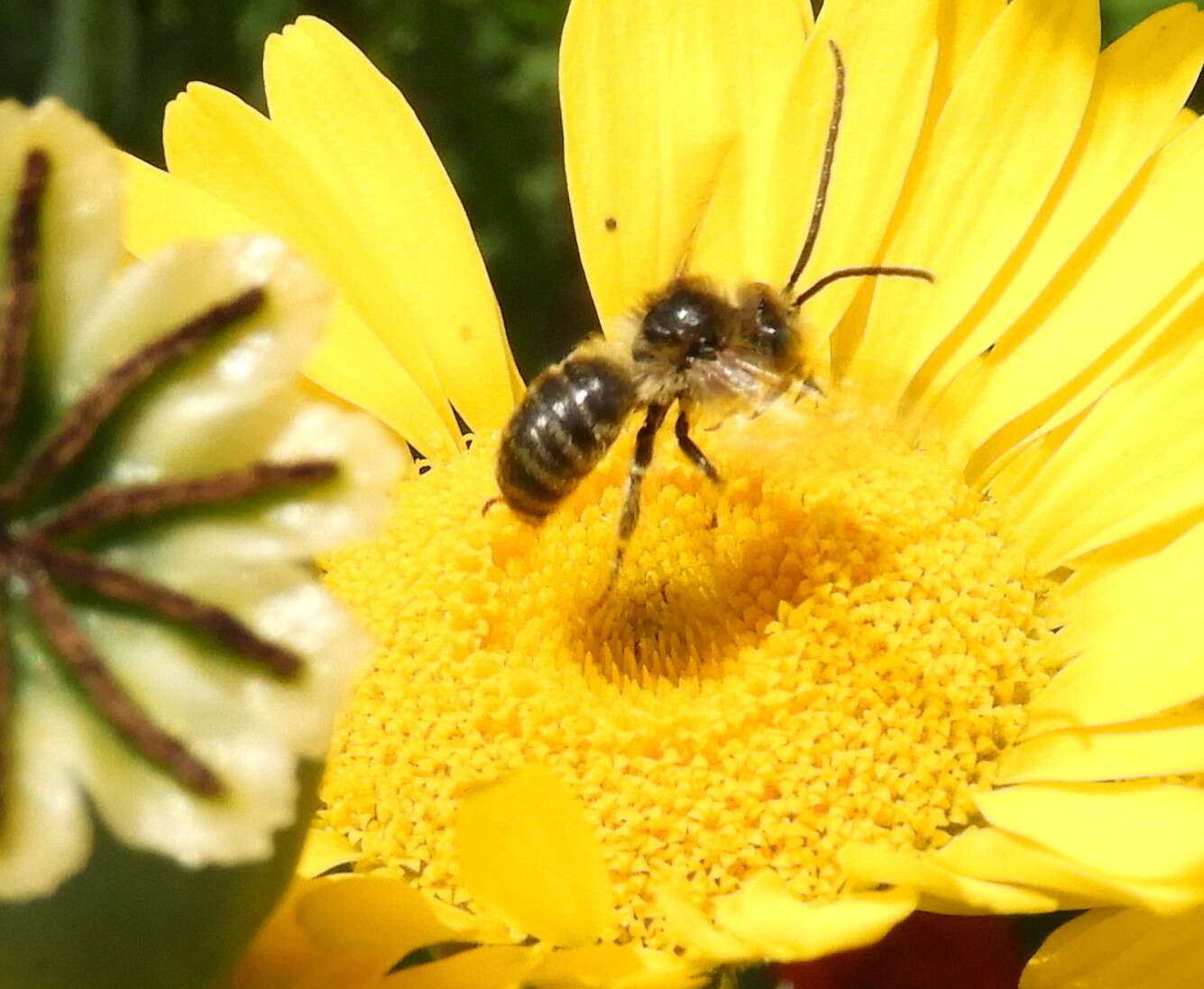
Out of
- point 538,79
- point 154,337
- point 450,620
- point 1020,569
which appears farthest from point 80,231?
point 538,79

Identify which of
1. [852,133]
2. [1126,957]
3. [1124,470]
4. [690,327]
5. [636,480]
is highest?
[852,133]

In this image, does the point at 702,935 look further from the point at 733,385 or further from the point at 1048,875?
the point at 733,385

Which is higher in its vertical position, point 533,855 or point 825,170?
point 825,170

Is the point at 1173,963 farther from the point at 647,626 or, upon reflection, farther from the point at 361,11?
the point at 361,11

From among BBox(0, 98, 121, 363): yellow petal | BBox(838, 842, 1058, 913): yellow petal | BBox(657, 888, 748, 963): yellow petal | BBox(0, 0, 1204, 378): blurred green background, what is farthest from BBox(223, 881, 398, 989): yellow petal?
BBox(0, 0, 1204, 378): blurred green background

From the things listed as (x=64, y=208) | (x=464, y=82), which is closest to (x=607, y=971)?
(x=64, y=208)

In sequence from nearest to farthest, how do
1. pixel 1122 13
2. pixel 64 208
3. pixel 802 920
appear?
pixel 64 208 < pixel 802 920 < pixel 1122 13
